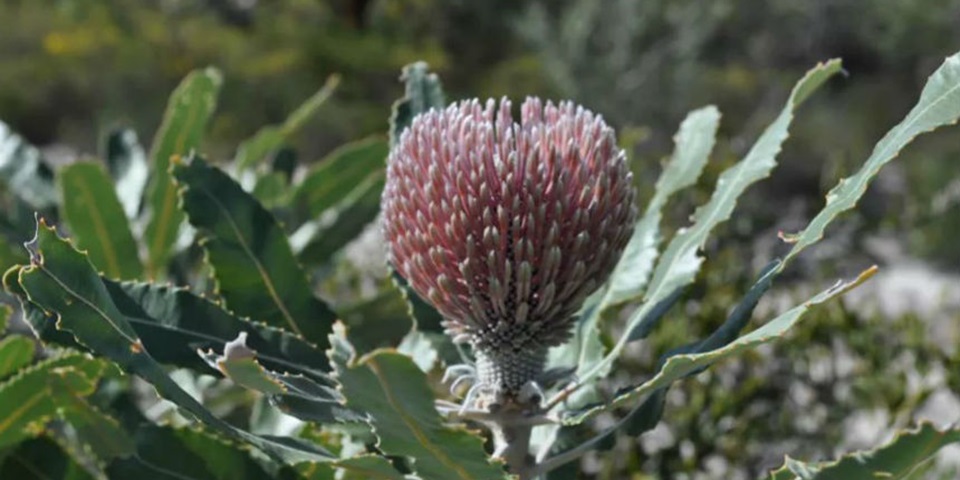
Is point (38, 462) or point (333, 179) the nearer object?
point (38, 462)

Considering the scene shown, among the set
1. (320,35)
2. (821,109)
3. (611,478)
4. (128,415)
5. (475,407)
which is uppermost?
(320,35)

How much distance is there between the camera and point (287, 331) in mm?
1476

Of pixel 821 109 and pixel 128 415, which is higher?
pixel 821 109

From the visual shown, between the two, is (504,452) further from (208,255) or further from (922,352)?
(922,352)

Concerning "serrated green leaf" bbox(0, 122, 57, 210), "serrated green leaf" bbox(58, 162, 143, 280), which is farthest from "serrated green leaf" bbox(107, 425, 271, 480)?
"serrated green leaf" bbox(0, 122, 57, 210)

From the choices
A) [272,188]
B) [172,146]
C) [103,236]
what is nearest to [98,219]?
[103,236]

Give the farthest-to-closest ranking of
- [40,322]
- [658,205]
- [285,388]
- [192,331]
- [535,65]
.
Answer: [535,65]
[658,205]
[192,331]
[40,322]
[285,388]

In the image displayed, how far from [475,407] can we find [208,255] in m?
0.36

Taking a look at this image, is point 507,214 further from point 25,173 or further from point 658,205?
point 25,173

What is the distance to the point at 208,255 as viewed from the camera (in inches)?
58.0

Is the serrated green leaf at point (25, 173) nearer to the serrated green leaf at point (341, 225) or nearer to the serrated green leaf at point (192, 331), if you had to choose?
the serrated green leaf at point (341, 225)

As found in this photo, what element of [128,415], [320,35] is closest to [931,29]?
[320,35]

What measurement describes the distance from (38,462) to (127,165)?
1037 mm

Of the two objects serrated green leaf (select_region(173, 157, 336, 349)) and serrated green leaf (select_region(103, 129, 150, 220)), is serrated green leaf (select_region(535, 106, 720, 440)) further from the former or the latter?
serrated green leaf (select_region(103, 129, 150, 220))
